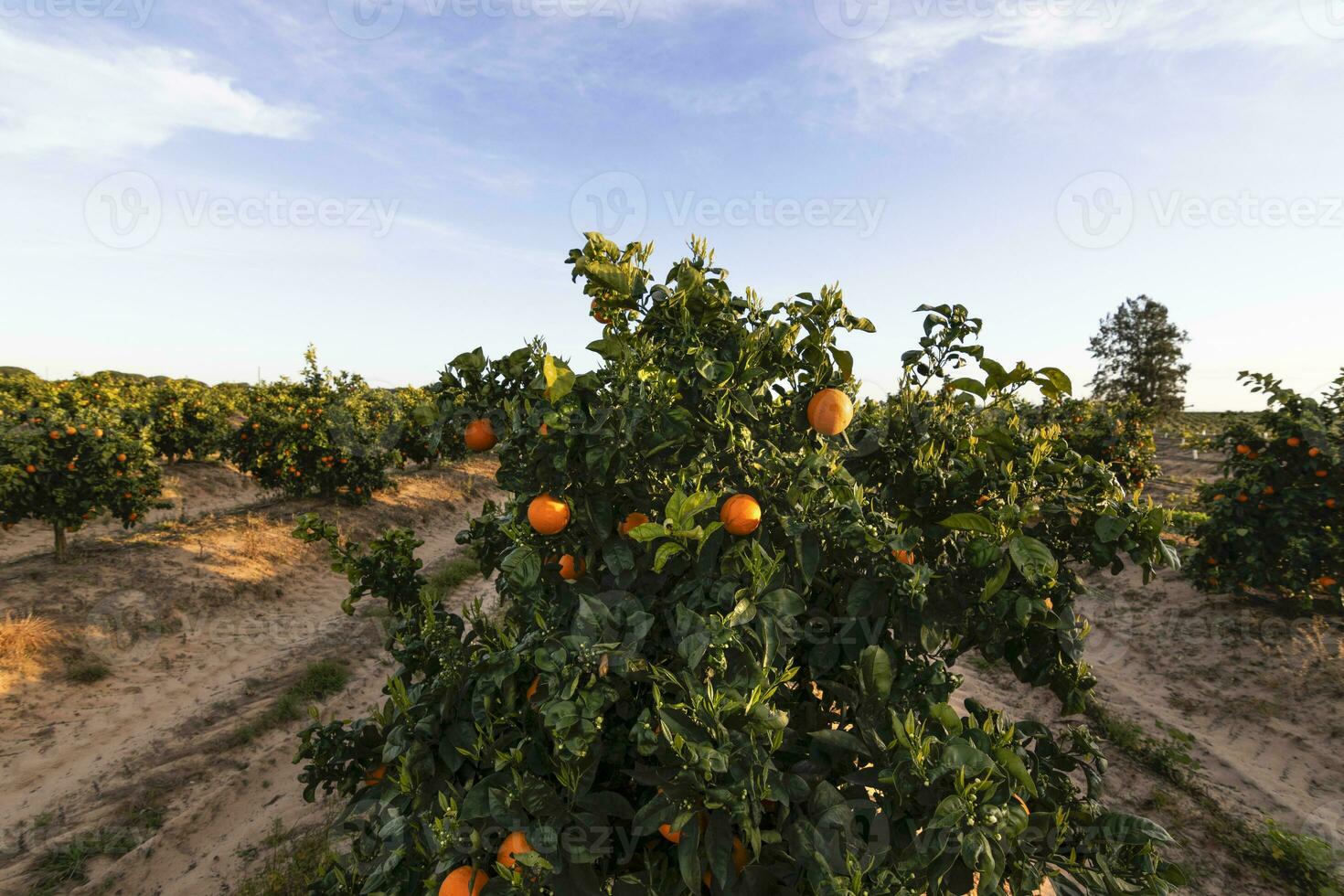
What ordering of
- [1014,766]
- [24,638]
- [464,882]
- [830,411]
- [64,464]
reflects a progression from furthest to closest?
[64,464] → [24,638] → [830,411] → [464,882] → [1014,766]

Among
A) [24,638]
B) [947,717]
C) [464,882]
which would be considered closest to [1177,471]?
[947,717]

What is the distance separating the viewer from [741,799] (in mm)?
1478

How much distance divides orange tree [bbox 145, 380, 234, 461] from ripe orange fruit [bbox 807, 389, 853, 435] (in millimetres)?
15789

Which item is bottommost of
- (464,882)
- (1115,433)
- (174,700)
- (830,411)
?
(174,700)

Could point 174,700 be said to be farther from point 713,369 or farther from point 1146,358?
point 1146,358

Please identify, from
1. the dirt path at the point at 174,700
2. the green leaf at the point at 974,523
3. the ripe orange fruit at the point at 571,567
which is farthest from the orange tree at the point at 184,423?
the green leaf at the point at 974,523

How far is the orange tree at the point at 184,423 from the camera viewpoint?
1389 centimetres

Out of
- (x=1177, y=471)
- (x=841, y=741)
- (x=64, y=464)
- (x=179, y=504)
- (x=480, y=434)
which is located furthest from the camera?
(x=1177, y=471)

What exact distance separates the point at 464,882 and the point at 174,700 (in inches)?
243

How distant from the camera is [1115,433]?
1141 cm

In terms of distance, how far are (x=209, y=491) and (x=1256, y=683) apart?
1852cm

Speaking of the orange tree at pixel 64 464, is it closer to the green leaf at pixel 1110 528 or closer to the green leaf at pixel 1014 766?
the green leaf at pixel 1014 766

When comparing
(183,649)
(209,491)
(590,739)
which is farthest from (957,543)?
(209,491)

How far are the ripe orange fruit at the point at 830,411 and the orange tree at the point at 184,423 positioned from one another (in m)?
15.8
